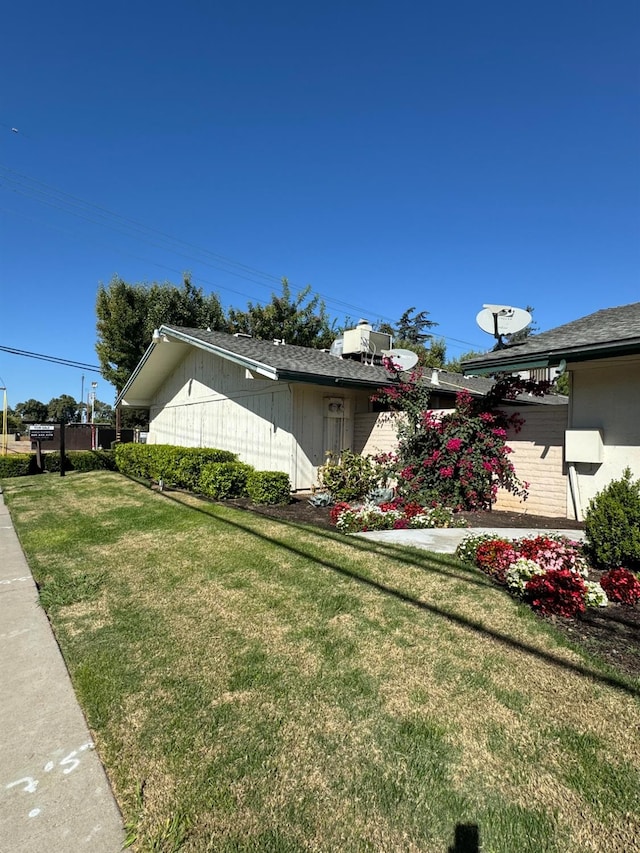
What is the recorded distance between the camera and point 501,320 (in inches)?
335

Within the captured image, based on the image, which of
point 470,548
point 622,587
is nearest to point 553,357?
point 470,548

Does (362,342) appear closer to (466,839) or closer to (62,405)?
(466,839)

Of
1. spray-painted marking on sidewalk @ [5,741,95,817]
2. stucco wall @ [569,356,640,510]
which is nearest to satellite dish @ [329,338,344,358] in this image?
stucco wall @ [569,356,640,510]

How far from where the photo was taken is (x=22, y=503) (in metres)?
10.0

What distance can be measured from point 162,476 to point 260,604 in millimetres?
8361

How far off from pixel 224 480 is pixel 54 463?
10528 millimetres

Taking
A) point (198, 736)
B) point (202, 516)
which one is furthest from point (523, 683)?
point (202, 516)

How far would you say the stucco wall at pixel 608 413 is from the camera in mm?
6340

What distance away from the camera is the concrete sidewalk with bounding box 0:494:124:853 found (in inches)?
70.9

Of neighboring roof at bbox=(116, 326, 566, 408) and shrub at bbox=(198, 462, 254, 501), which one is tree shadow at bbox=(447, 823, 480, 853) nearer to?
neighboring roof at bbox=(116, 326, 566, 408)

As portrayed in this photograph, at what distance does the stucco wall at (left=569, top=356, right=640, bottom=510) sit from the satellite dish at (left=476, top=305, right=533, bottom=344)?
184 cm

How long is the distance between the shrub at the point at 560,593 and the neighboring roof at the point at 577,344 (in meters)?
3.62

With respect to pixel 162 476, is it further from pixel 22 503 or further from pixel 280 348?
pixel 280 348

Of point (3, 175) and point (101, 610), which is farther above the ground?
point (3, 175)
